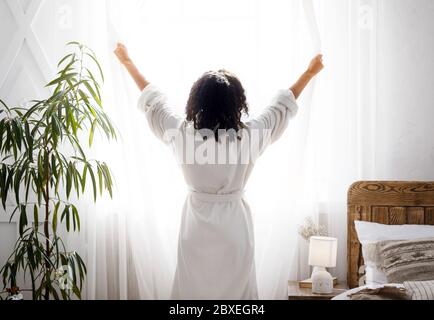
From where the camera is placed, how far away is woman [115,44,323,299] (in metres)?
2.42

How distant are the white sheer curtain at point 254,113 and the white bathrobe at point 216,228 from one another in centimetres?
71

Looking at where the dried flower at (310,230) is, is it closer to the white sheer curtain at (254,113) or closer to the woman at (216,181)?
the white sheer curtain at (254,113)

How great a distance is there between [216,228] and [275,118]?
549 mm

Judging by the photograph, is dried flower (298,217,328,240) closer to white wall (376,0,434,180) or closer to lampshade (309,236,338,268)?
lampshade (309,236,338,268)

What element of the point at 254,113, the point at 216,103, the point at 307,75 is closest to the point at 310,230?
the point at 254,113

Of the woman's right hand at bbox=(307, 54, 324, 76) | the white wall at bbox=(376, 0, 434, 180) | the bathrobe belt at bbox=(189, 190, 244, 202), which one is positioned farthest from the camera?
the white wall at bbox=(376, 0, 434, 180)

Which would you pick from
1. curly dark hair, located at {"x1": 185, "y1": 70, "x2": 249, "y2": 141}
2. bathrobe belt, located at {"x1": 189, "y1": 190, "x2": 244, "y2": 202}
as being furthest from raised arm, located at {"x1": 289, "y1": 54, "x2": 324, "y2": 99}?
bathrobe belt, located at {"x1": 189, "y1": 190, "x2": 244, "y2": 202}

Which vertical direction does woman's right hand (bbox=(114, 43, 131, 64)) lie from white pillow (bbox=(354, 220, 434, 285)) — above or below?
above

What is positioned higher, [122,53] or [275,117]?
[122,53]

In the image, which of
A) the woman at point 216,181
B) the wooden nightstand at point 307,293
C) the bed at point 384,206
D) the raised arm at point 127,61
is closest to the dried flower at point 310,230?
the bed at point 384,206

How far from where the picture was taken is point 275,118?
2.58 m

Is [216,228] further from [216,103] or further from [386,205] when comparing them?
[386,205]

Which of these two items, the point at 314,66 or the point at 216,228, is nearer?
the point at 216,228

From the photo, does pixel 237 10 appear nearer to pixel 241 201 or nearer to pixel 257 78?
pixel 257 78
